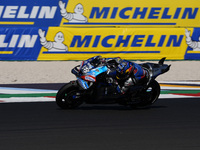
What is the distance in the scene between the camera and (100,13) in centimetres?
2212

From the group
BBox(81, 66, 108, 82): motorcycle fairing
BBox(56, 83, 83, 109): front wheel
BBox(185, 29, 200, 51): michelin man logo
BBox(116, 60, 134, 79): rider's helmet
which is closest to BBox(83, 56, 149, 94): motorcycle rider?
BBox(116, 60, 134, 79): rider's helmet

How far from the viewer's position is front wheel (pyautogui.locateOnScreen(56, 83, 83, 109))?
8578 mm

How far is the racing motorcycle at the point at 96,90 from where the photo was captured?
28.2ft

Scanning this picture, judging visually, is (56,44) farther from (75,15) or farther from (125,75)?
(125,75)

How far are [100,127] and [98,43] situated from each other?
1399cm

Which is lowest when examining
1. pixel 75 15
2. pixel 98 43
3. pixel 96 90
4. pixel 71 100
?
pixel 71 100

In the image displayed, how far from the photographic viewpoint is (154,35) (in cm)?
2111

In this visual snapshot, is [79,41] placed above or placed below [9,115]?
above

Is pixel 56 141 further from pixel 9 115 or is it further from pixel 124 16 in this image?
pixel 124 16

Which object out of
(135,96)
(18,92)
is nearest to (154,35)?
(18,92)

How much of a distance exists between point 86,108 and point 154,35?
40.7 feet

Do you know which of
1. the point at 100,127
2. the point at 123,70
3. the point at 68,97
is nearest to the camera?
the point at 100,127

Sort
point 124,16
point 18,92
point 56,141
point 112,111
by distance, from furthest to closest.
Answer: point 124,16, point 18,92, point 112,111, point 56,141

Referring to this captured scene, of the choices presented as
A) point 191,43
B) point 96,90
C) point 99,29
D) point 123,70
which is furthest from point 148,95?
point 191,43
